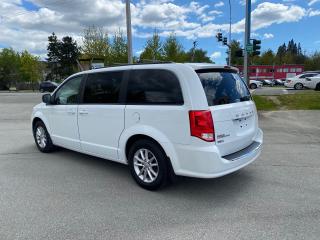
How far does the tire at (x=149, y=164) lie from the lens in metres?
4.20

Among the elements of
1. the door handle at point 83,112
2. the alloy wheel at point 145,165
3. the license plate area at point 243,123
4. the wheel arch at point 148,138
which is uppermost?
the door handle at point 83,112

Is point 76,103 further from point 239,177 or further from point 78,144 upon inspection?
point 239,177

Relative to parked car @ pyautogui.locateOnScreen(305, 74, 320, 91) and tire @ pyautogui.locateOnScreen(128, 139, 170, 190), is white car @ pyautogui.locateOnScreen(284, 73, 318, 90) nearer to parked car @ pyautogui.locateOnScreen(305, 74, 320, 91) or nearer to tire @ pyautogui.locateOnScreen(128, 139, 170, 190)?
parked car @ pyautogui.locateOnScreen(305, 74, 320, 91)

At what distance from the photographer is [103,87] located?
5051 millimetres

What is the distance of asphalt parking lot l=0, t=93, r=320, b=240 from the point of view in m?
3.30

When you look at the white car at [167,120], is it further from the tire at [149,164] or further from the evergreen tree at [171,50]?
the evergreen tree at [171,50]

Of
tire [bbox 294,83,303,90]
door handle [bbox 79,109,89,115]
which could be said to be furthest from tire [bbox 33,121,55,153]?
tire [bbox 294,83,303,90]

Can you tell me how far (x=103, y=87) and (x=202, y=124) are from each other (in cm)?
204

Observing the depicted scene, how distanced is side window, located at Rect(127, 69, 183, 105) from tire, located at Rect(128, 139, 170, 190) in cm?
63

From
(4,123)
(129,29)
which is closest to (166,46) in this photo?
(129,29)

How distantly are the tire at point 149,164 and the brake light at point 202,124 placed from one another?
0.66 m

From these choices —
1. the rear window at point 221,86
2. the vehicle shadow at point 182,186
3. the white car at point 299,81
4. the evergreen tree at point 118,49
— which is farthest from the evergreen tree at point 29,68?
the rear window at point 221,86

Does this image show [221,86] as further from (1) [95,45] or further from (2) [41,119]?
(1) [95,45]

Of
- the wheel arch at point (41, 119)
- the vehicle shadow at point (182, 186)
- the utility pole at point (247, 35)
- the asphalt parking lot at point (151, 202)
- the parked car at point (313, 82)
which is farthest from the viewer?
the parked car at point (313, 82)
